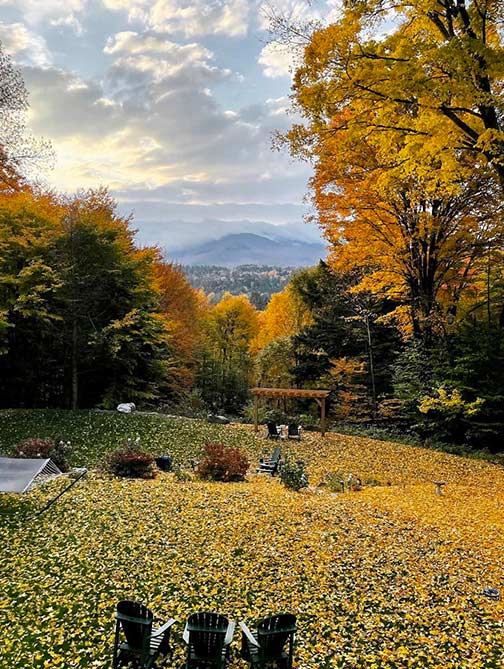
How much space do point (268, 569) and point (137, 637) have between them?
2.27m

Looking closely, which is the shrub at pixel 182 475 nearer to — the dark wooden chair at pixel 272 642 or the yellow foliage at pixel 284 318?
the dark wooden chair at pixel 272 642

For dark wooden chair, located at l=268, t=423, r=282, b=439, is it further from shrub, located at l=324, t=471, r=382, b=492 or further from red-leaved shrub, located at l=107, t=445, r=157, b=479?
red-leaved shrub, located at l=107, t=445, r=157, b=479

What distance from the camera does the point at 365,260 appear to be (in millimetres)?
17844

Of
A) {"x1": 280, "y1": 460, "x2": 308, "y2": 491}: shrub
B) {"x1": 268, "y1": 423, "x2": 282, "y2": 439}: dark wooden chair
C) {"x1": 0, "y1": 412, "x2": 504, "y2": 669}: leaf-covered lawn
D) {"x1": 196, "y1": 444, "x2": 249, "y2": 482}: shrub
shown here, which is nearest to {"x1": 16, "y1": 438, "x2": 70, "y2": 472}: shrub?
{"x1": 0, "y1": 412, "x2": 504, "y2": 669}: leaf-covered lawn

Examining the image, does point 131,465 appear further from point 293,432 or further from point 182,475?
point 293,432

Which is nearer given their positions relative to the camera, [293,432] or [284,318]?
[293,432]

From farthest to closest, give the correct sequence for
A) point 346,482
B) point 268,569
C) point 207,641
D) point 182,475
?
point 346,482 → point 182,475 → point 268,569 → point 207,641

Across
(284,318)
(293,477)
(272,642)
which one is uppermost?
Answer: (284,318)

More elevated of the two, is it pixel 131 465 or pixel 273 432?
pixel 131 465

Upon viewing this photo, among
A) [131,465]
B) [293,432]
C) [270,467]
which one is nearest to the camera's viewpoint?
[131,465]

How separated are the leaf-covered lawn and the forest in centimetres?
631

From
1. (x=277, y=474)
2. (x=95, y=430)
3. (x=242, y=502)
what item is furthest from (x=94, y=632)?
(x=95, y=430)

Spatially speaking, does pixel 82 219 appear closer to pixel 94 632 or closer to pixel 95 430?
pixel 95 430

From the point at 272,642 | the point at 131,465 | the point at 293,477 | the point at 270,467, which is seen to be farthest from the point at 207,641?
the point at 270,467
